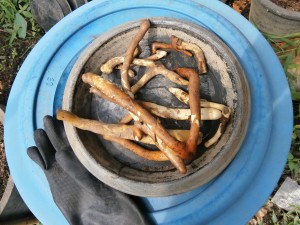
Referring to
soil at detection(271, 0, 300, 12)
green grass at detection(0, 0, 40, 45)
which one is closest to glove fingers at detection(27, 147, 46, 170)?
green grass at detection(0, 0, 40, 45)

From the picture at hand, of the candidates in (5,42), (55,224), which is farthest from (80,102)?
(5,42)

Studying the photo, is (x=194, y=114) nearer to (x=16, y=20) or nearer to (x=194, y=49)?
(x=194, y=49)

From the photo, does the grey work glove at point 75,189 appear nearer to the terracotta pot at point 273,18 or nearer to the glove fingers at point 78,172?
the glove fingers at point 78,172

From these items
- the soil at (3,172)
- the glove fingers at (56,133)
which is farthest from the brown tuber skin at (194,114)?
the soil at (3,172)

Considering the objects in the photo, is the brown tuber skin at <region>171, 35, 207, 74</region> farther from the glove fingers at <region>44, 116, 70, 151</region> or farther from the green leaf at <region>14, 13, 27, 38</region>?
the green leaf at <region>14, 13, 27, 38</region>

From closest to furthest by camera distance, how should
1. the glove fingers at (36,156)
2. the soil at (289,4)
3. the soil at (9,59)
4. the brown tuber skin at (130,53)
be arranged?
the brown tuber skin at (130,53)
the glove fingers at (36,156)
the soil at (289,4)
the soil at (9,59)

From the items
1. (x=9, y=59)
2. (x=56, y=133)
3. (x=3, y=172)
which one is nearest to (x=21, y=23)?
(x=9, y=59)
